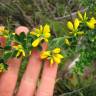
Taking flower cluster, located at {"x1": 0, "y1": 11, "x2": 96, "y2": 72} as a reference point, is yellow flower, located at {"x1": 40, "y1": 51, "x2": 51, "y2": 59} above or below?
below

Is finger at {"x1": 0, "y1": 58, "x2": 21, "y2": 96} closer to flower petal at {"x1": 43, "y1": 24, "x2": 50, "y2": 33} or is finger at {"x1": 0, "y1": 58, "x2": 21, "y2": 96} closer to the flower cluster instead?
the flower cluster

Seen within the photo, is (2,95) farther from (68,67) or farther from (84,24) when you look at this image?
(68,67)

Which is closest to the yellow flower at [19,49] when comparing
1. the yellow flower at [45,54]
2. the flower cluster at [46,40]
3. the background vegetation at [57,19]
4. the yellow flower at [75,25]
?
the flower cluster at [46,40]

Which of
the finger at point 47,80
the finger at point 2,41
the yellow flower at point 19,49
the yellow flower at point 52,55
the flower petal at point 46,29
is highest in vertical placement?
the flower petal at point 46,29

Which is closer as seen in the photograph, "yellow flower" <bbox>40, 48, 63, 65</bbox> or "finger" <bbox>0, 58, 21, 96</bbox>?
"yellow flower" <bbox>40, 48, 63, 65</bbox>

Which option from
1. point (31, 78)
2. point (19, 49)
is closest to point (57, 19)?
point (31, 78)

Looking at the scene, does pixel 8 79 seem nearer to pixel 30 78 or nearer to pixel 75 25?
pixel 30 78

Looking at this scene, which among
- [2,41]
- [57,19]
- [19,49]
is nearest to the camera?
[19,49]

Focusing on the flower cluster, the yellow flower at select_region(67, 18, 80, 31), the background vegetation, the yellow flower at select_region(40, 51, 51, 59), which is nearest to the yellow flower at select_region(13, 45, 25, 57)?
the flower cluster

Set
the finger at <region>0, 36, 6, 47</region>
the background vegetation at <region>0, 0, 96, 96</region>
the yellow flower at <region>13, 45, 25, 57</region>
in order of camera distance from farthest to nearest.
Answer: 1. the background vegetation at <region>0, 0, 96, 96</region>
2. the finger at <region>0, 36, 6, 47</region>
3. the yellow flower at <region>13, 45, 25, 57</region>

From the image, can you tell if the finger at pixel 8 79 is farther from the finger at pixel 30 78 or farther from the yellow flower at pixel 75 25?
the yellow flower at pixel 75 25

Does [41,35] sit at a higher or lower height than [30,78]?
higher
